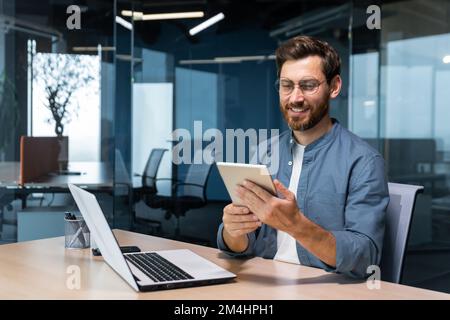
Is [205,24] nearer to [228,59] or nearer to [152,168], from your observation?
[228,59]

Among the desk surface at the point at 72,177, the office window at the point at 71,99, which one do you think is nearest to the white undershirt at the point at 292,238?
the desk surface at the point at 72,177

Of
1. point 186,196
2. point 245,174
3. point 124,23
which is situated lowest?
point 186,196

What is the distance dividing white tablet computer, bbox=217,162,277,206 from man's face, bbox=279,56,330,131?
47 centimetres

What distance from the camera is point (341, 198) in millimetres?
1728

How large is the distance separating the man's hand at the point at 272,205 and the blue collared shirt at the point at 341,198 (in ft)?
0.55

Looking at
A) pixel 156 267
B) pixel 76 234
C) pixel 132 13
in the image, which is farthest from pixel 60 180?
pixel 156 267

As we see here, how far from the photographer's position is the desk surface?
4.07 meters

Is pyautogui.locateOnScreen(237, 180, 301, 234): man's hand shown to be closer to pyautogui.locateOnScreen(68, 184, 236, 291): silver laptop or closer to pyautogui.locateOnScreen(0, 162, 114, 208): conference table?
pyautogui.locateOnScreen(68, 184, 236, 291): silver laptop

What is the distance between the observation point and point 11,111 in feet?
13.9

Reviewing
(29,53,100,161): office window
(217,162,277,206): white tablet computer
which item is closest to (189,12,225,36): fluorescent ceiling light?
(29,53,100,161): office window

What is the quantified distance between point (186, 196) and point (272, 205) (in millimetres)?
3684

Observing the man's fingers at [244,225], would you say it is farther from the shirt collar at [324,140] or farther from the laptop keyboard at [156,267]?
the shirt collar at [324,140]
